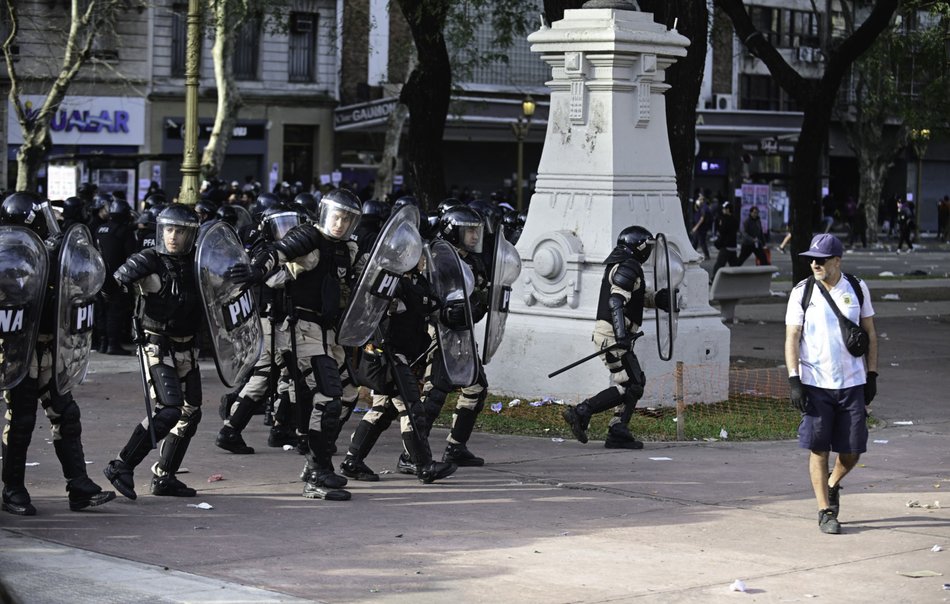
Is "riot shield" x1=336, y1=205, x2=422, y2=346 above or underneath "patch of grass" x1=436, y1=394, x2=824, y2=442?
above

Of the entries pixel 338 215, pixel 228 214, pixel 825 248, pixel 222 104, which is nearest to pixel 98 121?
pixel 222 104

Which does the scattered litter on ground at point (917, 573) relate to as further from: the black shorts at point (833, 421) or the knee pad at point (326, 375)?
the knee pad at point (326, 375)

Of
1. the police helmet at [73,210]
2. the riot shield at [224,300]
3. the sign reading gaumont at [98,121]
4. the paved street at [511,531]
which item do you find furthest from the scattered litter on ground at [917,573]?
the sign reading gaumont at [98,121]

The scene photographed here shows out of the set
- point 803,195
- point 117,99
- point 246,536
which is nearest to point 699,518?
point 246,536

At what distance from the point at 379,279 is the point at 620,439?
278cm

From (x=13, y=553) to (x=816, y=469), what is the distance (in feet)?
13.3

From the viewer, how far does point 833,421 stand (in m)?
8.15

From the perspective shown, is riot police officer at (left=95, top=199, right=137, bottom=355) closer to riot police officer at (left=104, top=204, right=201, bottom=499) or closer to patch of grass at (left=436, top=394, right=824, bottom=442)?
patch of grass at (left=436, top=394, right=824, bottom=442)

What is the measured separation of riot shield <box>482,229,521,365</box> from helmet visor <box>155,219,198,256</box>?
256cm

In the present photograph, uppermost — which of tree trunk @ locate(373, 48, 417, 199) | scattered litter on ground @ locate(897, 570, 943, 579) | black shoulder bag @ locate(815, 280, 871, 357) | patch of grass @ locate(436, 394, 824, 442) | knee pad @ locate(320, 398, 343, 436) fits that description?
tree trunk @ locate(373, 48, 417, 199)

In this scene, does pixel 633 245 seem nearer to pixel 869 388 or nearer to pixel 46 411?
pixel 869 388

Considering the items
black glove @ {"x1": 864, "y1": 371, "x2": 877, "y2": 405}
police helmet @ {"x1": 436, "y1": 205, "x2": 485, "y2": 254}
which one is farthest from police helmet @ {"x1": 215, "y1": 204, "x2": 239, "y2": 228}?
black glove @ {"x1": 864, "y1": 371, "x2": 877, "y2": 405}

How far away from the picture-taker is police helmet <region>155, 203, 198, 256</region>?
869 cm

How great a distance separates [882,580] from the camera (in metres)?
7.04
